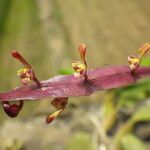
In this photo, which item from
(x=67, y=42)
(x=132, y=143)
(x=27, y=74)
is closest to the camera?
(x=27, y=74)

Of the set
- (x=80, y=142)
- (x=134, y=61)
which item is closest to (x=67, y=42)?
(x=80, y=142)

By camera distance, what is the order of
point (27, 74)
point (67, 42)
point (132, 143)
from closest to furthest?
1. point (27, 74)
2. point (132, 143)
3. point (67, 42)

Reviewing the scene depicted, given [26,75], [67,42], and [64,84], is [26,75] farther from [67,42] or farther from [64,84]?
[67,42]

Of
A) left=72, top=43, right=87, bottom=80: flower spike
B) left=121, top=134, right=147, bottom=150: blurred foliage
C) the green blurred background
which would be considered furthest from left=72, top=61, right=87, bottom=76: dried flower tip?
the green blurred background

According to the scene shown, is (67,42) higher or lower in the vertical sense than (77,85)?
lower

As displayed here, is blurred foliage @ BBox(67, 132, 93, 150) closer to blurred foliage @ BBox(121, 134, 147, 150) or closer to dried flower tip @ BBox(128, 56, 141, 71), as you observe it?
blurred foliage @ BBox(121, 134, 147, 150)

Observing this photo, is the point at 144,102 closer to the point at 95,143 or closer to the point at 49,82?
the point at 95,143

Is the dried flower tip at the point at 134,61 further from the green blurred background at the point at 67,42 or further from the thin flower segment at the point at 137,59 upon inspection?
the green blurred background at the point at 67,42

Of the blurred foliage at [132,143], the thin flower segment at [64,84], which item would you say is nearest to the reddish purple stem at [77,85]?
the thin flower segment at [64,84]
